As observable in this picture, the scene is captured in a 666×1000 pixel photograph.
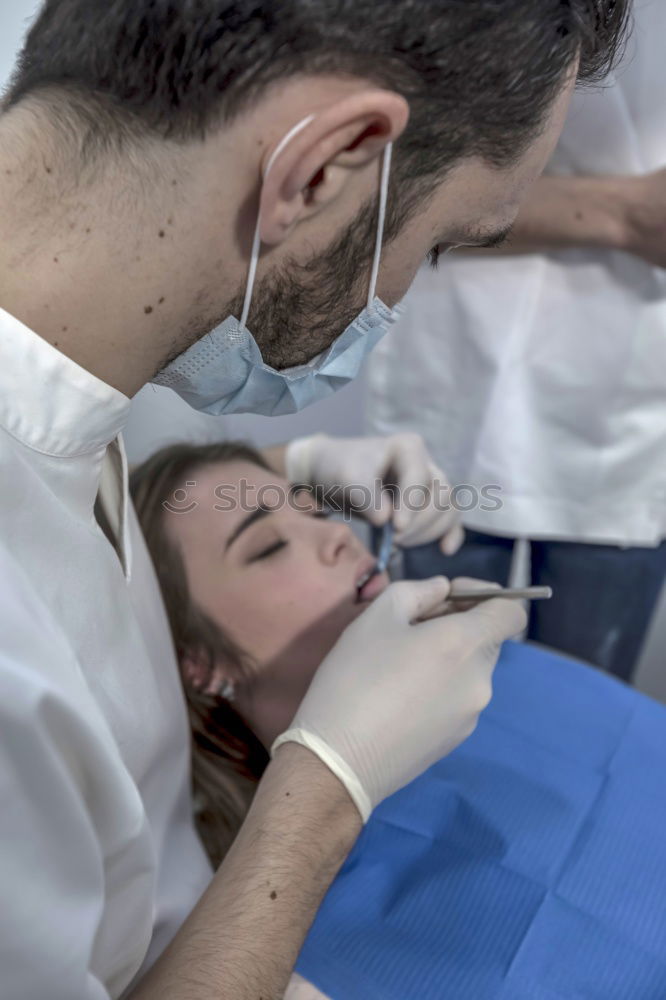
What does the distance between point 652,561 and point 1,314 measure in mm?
1165

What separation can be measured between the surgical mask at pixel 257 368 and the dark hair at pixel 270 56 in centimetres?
7

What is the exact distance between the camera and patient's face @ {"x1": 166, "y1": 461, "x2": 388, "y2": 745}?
1.25 metres

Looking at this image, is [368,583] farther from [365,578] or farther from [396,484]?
[396,484]

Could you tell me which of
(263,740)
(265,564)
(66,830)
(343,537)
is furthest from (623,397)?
(66,830)

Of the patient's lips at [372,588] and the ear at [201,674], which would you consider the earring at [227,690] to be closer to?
the ear at [201,674]

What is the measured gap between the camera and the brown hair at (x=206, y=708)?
1.17 metres

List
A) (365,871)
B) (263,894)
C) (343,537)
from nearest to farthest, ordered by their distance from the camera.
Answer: (263,894)
(365,871)
(343,537)

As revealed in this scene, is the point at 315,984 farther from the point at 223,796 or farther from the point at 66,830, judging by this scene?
the point at 66,830

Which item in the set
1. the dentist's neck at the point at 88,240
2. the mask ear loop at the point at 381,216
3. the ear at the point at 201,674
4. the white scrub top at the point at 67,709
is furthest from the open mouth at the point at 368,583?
the dentist's neck at the point at 88,240

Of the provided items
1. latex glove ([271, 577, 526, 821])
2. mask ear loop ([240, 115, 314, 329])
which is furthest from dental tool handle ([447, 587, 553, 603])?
mask ear loop ([240, 115, 314, 329])

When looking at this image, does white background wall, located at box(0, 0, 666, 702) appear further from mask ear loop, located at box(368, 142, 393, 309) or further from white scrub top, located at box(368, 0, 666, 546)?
mask ear loop, located at box(368, 142, 393, 309)

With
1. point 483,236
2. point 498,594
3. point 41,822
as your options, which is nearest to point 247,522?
point 498,594

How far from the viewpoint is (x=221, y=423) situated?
69.4 inches

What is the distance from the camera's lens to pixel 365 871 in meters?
1.07
